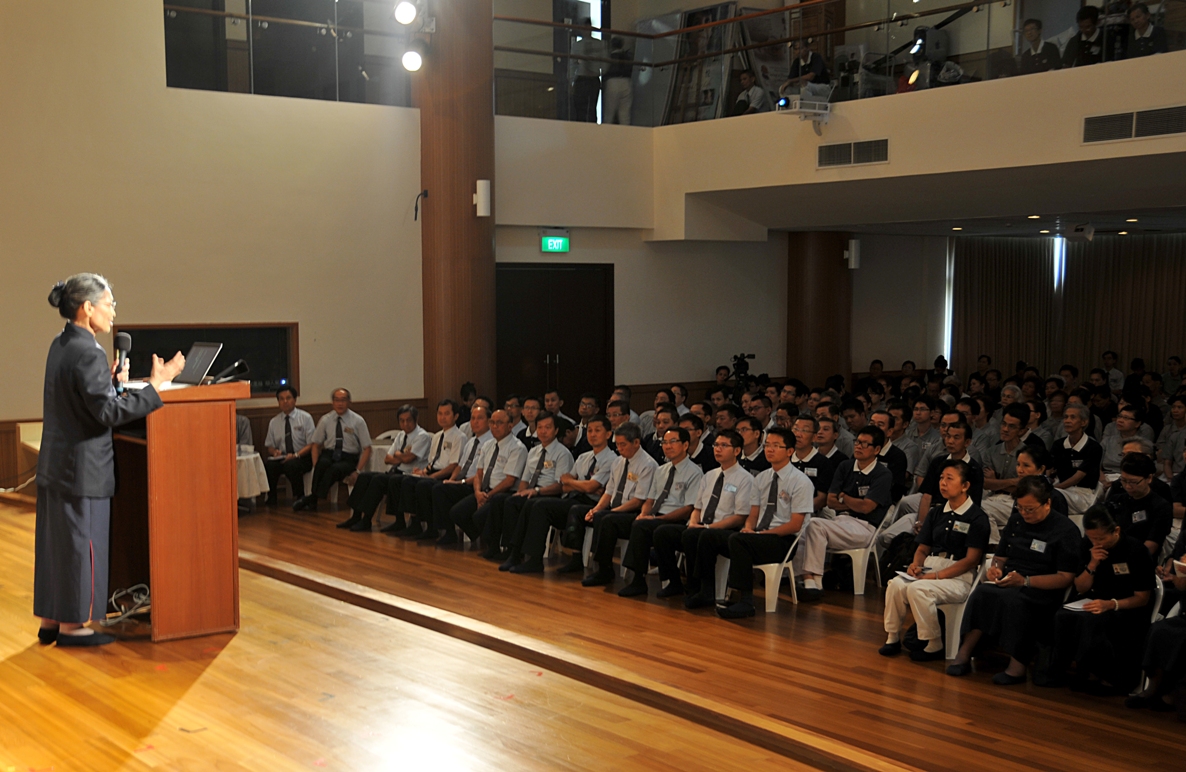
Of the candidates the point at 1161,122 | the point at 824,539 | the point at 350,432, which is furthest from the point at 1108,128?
the point at 350,432

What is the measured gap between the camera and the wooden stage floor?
3.72 meters

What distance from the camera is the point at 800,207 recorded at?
11.5m

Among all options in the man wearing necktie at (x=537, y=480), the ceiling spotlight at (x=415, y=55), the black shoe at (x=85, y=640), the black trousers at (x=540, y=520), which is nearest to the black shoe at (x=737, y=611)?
the black trousers at (x=540, y=520)

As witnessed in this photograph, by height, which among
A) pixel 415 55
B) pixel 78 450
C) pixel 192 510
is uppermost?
pixel 415 55

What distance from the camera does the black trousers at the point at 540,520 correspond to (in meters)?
6.91

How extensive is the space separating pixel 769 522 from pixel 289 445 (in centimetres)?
498

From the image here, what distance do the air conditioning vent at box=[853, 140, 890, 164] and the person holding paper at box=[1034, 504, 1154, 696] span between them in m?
5.55

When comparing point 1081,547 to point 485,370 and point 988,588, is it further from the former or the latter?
point 485,370

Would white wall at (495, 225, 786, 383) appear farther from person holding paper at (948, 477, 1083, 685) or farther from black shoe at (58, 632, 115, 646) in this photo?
person holding paper at (948, 477, 1083, 685)

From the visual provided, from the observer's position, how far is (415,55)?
31.6 feet

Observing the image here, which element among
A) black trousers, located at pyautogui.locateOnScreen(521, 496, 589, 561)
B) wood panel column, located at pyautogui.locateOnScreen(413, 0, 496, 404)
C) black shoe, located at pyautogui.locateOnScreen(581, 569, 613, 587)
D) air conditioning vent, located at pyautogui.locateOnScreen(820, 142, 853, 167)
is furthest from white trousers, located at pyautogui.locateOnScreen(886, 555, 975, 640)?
wood panel column, located at pyautogui.locateOnScreen(413, 0, 496, 404)

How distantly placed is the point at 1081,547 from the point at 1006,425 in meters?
2.68

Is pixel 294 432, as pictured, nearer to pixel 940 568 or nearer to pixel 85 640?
pixel 85 640

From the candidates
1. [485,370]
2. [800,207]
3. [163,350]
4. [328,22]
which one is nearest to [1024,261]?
[800,207]
